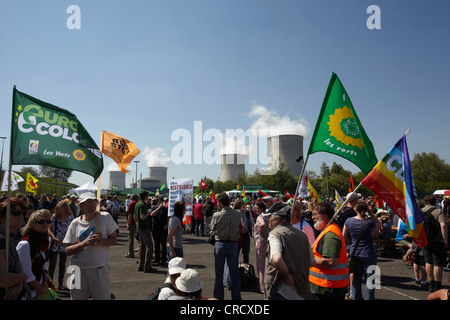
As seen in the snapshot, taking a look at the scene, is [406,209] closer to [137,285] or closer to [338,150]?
[338,150]

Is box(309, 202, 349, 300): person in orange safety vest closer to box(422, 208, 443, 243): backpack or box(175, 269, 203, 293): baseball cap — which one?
box(175, 269, 203, 293): baseball cap

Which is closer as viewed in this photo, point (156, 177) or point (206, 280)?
point (206, 280)

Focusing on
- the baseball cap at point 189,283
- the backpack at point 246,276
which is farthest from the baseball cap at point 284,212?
the backpack at point 246,276

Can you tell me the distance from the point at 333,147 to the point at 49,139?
377cm

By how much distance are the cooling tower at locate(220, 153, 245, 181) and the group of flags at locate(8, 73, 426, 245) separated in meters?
87.3

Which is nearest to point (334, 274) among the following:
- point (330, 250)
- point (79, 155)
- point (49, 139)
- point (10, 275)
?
point (330, 250)

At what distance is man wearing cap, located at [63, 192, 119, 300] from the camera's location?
12.2 ft

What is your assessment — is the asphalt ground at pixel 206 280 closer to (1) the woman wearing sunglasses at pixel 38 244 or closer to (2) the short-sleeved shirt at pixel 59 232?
(2) the short-sleeved shirt at pixel 59 232

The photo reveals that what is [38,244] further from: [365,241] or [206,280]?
[365,241]

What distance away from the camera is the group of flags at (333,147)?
3.81 meters

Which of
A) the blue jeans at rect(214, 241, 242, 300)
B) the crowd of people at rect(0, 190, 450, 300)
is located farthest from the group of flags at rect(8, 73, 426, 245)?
the blue jeans at rect(214, 241, 242, 300)

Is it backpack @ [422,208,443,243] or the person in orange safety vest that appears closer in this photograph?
the person in orange safety vest

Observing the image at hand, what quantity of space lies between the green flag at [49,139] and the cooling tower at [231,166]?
287 ft

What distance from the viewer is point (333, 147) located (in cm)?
423
